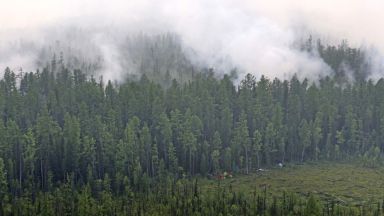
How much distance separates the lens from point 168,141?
148m

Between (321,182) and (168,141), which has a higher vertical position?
(168,141)

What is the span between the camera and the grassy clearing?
402 ft

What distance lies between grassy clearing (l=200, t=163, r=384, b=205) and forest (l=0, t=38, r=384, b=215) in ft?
16.8

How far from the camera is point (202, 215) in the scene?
10150 centimetres

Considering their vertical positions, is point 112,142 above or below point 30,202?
above

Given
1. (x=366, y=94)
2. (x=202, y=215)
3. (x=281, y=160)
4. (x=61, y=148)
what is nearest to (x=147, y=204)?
(x=202, y=215)

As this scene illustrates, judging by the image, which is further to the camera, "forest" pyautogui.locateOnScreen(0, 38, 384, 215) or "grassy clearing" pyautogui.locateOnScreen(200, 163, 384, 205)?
"grassy clearing" pyautogui.locateOnScreen(200, 163, 384, 205)

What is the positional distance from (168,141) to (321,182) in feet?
139

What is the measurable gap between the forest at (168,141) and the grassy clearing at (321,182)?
5135 millimetres

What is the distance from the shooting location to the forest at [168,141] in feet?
358

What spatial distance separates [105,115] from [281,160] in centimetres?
5327

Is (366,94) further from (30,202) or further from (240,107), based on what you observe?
(30,202)

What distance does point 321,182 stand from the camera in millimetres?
133375

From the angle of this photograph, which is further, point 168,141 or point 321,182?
point 168,141
